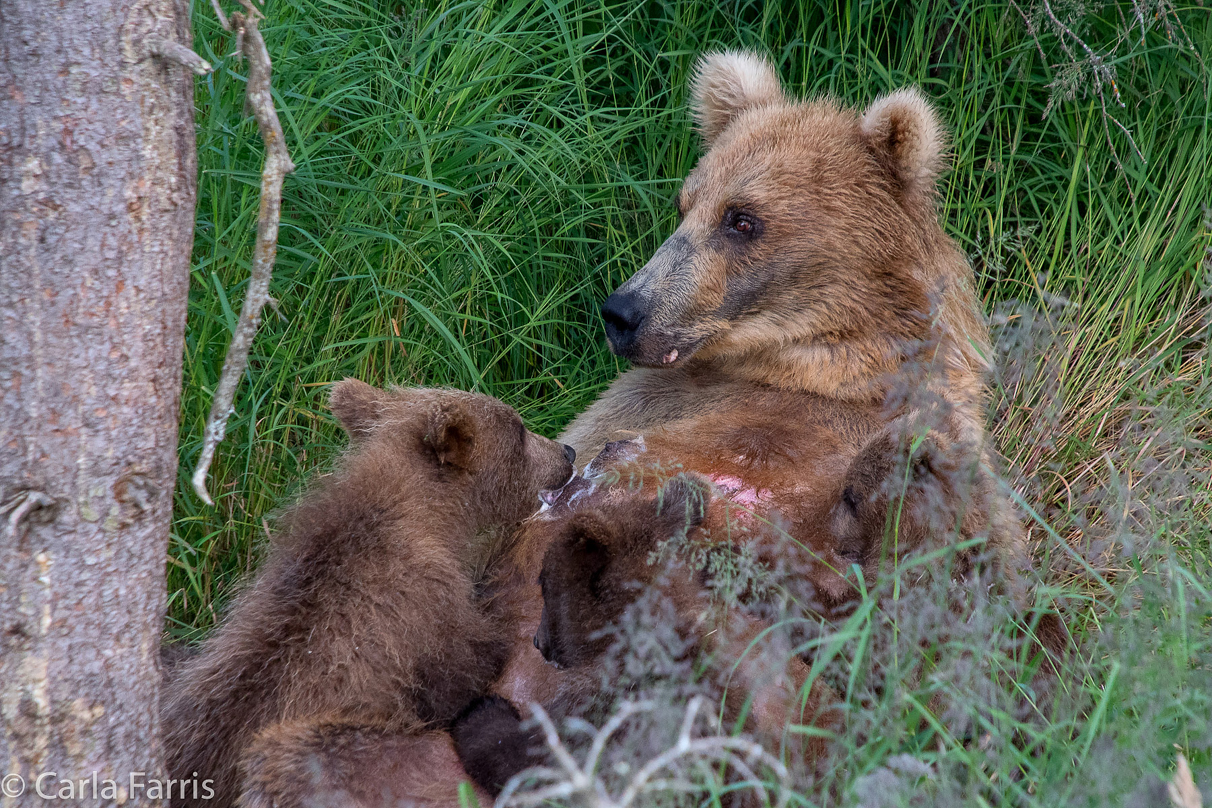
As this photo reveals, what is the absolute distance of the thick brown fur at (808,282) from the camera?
347cm

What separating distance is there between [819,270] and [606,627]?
1.45 metres

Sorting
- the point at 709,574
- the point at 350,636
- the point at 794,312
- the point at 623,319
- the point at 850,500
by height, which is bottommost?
the point at 350,636

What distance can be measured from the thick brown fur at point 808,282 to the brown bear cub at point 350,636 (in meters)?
0.80

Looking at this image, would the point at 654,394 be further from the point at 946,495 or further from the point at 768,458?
the point at 946,495

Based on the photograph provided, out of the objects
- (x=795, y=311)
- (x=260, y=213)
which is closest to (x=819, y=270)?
(x=795, y=311)

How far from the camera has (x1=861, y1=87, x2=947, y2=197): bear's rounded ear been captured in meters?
3.49

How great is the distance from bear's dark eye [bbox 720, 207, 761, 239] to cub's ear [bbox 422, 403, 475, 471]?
3.68 ft

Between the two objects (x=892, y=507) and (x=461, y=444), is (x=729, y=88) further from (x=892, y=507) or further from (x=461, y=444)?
(x=892, y=507)

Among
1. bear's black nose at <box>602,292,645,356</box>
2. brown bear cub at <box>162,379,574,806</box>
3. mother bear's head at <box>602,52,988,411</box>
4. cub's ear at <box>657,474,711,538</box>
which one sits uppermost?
mother bear's head at <box>602,52,988,411</box>

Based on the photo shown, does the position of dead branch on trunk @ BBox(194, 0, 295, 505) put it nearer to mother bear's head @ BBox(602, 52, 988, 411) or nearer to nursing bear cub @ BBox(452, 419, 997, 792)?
nursing bear cub @ BBox(452, 419, 997, 792)

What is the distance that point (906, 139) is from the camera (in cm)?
351

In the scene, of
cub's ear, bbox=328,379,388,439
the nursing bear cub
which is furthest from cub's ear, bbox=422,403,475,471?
the nursing bear cub

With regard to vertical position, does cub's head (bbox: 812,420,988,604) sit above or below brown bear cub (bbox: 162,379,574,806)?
above

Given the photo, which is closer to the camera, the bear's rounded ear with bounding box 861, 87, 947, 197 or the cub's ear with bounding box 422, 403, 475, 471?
the cub's ear with bounding box 422, 403, 475, 471
